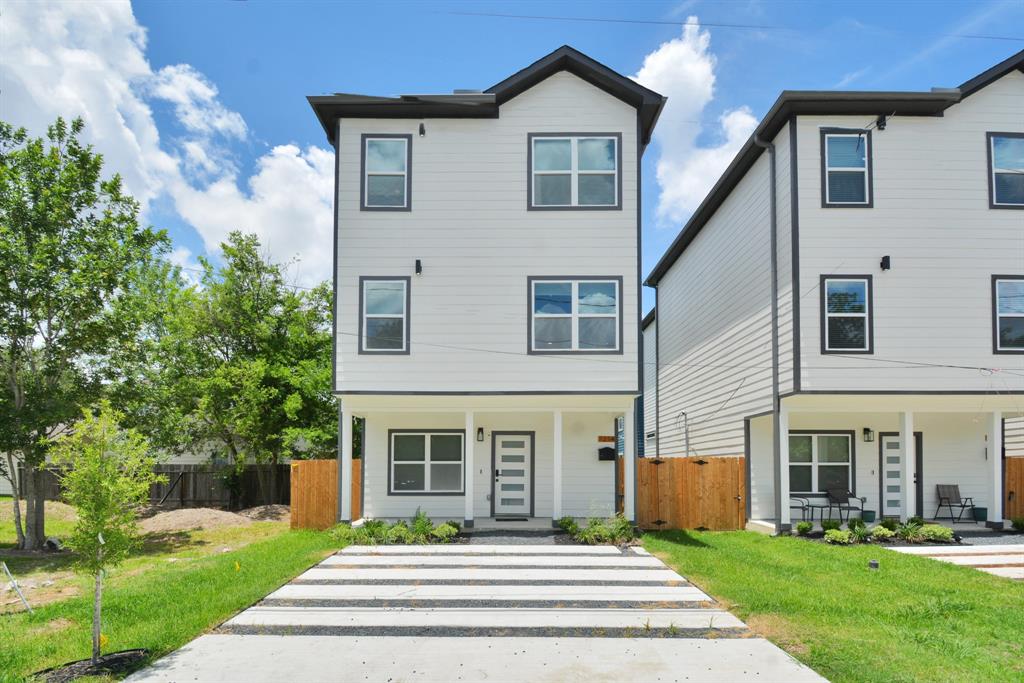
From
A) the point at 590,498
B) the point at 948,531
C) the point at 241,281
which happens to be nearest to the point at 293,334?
the point at 241,281

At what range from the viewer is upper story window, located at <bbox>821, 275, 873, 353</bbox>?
13.2m

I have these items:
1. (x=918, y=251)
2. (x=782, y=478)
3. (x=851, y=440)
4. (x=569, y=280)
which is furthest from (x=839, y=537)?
(x=569, y=280)

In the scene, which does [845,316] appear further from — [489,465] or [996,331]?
[489,465]

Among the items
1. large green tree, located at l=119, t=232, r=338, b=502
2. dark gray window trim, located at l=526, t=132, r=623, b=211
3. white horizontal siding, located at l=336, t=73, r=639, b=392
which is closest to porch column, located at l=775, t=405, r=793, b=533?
white horizontal siding, located at l=336, t=73, r=639, b=392

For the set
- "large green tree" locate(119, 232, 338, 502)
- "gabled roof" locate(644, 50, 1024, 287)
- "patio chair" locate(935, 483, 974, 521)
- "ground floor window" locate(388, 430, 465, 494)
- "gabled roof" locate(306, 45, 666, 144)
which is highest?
"gabled roof" locate(306, 45, 666, 144)

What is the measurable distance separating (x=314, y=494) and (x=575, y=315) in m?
6.61

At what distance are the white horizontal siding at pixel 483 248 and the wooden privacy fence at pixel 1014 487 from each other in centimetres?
941

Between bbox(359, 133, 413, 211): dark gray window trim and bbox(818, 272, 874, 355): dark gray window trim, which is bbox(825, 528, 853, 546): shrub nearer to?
bbox(818, 272, 874, 355): dark gray window trim

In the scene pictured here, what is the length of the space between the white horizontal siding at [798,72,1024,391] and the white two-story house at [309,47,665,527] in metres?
3.35

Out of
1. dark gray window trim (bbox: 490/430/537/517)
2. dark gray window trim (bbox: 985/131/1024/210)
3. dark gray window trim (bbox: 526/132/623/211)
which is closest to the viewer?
dark gray window trim (bbox: 985/131/1024/210)

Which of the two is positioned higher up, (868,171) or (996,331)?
(868,171)

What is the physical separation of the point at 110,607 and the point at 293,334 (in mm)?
14265

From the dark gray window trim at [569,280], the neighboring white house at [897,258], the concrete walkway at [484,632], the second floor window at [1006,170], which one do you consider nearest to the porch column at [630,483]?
the dark gray window trim at [569,280]

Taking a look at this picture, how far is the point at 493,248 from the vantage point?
14094mm
